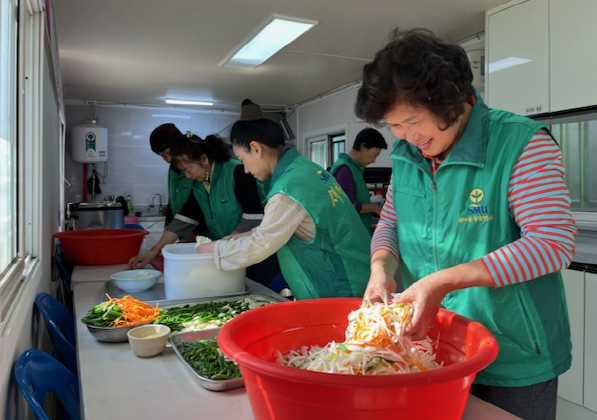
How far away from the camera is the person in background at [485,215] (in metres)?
0.96

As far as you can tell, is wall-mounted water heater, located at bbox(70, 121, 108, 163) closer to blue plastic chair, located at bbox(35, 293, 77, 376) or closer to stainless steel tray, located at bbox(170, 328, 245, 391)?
blue plastic chair, located at bbox(35, 293, 77, 376)

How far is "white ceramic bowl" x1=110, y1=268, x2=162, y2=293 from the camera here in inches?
79.4

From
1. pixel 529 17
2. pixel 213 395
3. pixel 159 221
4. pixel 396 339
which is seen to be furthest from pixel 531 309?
pixel 159 221

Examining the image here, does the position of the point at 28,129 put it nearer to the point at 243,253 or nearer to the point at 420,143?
the point at 243,253

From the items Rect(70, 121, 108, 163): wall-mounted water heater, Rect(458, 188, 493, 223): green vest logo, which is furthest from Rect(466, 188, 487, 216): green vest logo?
Rect(70, 121, 108, 163): wall-mounted water heater

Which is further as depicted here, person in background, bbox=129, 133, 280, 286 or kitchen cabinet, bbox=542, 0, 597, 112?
kitchen cabinet, bbox=542, 0, 597, 112

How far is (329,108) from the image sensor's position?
260 inches

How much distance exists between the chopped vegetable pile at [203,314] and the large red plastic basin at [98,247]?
1.29 m

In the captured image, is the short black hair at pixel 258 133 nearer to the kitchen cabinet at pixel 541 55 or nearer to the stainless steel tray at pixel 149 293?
the stainless steel tray at pixel 149 293

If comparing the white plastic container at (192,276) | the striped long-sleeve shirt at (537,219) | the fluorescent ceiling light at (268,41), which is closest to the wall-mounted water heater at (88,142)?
the fluorescent ceiling light at (268,41)

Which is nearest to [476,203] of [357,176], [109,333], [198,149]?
[109,333]

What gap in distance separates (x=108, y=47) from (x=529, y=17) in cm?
353

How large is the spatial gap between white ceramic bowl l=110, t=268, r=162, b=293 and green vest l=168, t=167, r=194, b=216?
3.38 ft

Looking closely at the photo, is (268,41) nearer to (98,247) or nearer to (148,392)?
(98,247)
